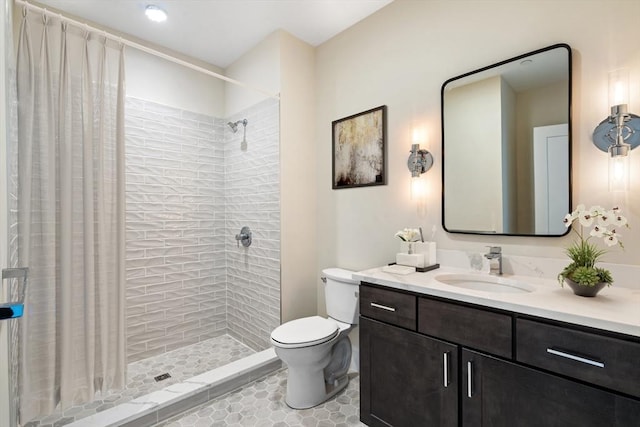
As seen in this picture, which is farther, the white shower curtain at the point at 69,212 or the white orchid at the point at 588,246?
the white shower curtain at the point at 69,212

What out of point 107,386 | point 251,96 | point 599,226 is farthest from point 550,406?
point 251,96

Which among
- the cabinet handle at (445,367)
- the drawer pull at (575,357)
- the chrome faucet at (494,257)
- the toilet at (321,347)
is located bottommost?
the toilet at (321,347)

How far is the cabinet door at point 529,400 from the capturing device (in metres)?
0.91

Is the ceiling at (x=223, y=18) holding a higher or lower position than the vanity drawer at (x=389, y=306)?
higher

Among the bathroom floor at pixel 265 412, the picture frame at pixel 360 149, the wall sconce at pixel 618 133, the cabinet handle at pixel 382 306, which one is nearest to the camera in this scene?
the wall sconce at pixel 618 133

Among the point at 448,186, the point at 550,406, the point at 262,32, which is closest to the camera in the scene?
the point at 550,406

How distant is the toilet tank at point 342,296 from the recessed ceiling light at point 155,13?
7.49 feet

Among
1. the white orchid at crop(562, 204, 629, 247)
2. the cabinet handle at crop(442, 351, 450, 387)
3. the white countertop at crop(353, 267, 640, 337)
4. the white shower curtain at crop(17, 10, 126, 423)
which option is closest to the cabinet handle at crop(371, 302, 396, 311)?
the white countertop at crop(353, 267, 640, 337)

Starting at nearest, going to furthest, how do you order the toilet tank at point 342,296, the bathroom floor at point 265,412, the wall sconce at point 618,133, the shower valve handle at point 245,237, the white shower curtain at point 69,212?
the wall sconce at point 618,133, the white shower curtain at point 69,212, the bathroom floor at point 265,412, the toilet tank at point 342,296, the shower valve handle at point 245,237

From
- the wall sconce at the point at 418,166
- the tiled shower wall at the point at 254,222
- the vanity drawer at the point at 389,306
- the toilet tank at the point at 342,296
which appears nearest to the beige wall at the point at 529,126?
the wall sconce at the point at 418,166

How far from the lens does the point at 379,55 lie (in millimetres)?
2160

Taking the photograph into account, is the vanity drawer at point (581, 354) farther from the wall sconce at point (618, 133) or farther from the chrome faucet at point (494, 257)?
the wall sconce at point (618, 133)

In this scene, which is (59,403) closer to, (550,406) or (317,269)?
(317,269)

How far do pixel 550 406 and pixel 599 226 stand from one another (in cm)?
73
